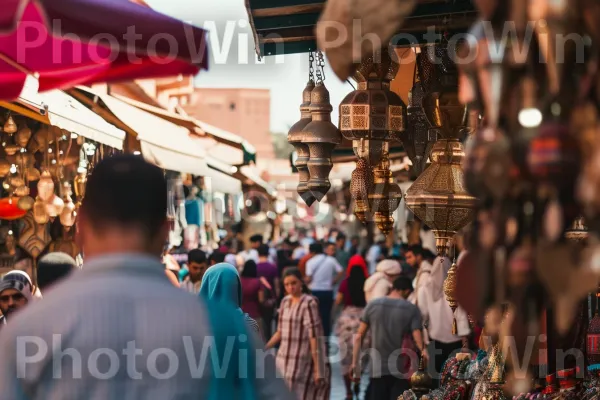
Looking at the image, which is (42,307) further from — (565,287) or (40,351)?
(565,287)

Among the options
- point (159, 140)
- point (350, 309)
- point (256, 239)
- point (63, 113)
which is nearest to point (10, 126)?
point (63, 113)

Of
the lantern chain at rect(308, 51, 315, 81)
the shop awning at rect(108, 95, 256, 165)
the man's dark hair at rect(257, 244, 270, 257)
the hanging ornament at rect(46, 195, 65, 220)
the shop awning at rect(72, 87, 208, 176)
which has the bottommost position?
the man's dark hair at rect(257, 244, 270, 257)

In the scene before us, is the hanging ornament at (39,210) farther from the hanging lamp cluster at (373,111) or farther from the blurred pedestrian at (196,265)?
A: the hanging lamp cluster at (373,111)

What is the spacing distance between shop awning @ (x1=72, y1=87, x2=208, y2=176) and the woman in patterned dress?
5.71 ft

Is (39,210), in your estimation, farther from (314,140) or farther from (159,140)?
(314,140)

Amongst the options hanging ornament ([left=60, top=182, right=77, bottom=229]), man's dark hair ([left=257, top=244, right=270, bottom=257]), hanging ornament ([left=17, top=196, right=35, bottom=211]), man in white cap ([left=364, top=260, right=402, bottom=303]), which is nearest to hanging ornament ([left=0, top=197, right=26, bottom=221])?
hanging ornament ([left=17, top=196, right=35, bottom=211])

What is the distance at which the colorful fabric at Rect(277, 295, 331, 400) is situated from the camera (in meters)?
9.78

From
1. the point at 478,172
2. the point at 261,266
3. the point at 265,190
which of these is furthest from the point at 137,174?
the point at 265,190

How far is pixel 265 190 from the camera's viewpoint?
2884 cm

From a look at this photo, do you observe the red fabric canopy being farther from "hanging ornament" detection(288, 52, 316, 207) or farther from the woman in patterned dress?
the woman in patterned dress

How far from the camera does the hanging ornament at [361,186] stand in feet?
18.3

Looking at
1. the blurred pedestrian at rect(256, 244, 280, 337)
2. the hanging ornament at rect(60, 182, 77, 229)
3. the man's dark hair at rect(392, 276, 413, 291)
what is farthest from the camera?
the blurred pedestrian at rect(256, 244, 280, 337)

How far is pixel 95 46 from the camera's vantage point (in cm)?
364

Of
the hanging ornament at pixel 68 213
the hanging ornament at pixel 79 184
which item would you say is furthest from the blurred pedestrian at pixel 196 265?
the hanging ornament at pixel 79 184
